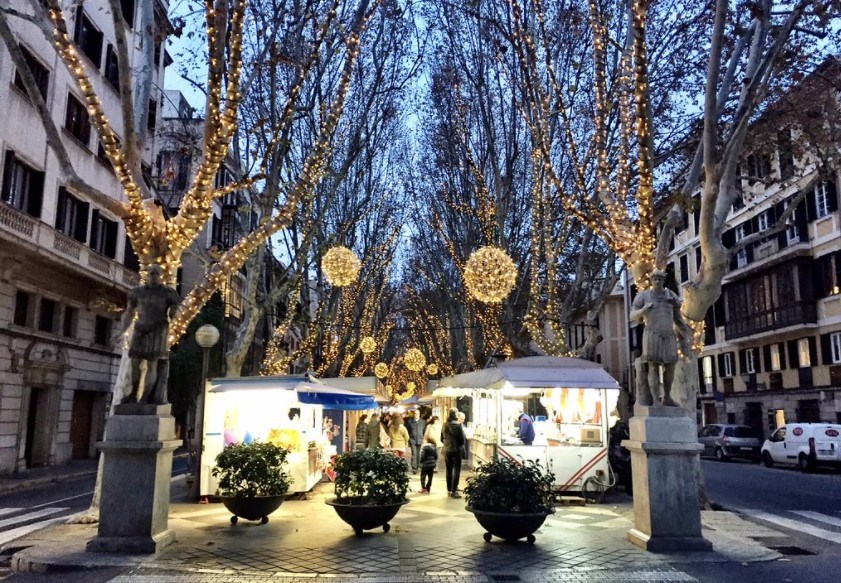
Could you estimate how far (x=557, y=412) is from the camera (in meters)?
15.9

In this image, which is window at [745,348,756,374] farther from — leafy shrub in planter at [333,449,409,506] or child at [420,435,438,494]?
leafy shrub in planter at [333,449,409,506]

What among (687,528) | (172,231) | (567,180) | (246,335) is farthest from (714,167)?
(246,335)

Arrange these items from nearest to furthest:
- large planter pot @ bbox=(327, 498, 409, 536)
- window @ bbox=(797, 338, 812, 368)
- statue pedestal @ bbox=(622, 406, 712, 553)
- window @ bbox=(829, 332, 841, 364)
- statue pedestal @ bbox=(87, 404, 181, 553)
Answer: statue pedestal @ bbox=(87, 404, 181, 553), statue pedestal @ bbox=(622, 406, 712, 553), large planter pot @ bbox=(327, 498, 409, 536), window @ bbox=(829, 332, 841, 364), window @ bbox=(797, 338, 812, 368)

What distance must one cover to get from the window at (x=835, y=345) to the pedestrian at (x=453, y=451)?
77.9 ft

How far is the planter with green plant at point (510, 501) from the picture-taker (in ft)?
29.0

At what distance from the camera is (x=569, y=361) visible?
15.3 meters

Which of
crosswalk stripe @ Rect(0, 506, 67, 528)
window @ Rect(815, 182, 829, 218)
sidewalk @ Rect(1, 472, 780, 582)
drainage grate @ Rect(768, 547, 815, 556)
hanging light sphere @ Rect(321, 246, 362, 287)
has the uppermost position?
window @ Rect(815, 182, 829, 218)

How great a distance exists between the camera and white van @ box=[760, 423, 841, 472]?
947 inches

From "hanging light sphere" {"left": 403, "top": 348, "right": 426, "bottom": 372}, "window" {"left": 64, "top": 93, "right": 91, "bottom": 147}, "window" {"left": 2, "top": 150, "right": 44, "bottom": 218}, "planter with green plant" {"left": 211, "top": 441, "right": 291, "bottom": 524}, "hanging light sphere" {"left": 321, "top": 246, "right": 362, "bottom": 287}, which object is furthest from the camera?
"hanging light sphere" {"left": 403, "top": 348, "right": 426, "bottom": 372}

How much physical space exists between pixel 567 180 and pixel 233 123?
1301 cm

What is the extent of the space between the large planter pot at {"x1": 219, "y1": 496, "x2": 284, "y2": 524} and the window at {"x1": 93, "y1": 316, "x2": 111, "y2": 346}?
19404 millimetres

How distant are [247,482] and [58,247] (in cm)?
1592

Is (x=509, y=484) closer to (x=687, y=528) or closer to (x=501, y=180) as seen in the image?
(x=687, y=528)

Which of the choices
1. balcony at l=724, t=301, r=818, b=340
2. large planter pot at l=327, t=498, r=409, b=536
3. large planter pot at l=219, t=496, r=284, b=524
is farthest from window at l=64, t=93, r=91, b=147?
balcony at l=724, t=301, r=818, b=340
